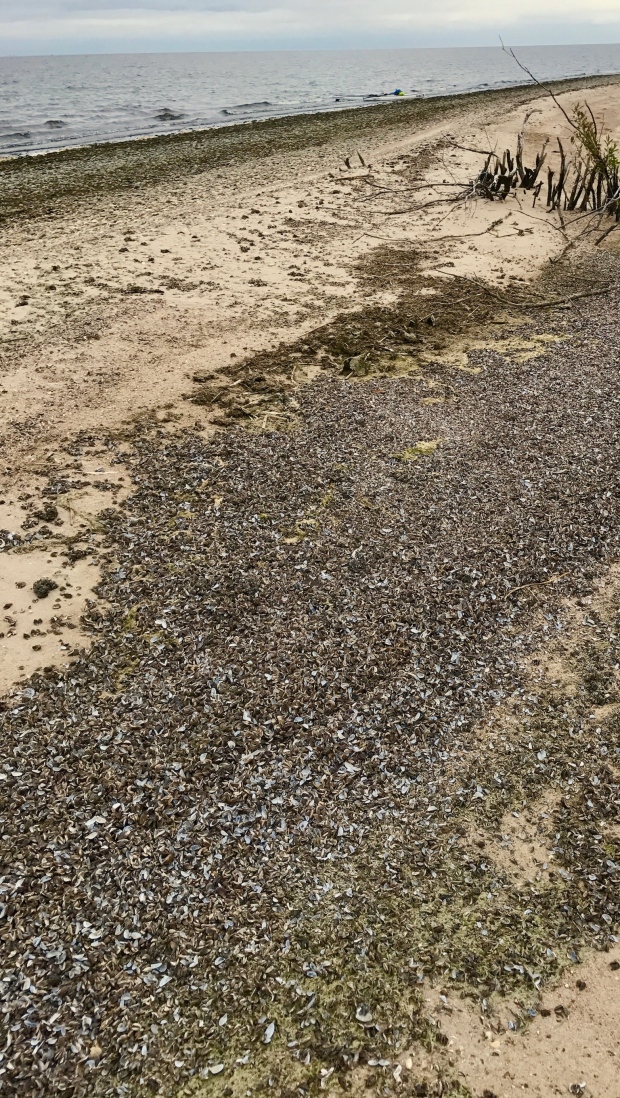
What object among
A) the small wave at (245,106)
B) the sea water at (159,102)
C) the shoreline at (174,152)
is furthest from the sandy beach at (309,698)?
the small wave at (245,106)

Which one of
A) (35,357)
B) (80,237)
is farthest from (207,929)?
(80,237)

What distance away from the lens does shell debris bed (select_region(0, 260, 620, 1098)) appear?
348cm

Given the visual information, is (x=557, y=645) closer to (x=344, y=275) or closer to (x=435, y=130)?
(x=344, y=275)

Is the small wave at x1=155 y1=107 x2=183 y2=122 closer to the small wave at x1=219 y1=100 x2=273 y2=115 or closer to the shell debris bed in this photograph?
the small wave at x1=219 y1=100 x2=273 y2=115

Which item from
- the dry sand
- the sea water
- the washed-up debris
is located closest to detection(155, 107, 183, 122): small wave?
the sea water

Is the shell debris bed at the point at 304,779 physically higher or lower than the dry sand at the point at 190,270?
lower

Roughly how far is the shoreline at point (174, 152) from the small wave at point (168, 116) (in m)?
4.61

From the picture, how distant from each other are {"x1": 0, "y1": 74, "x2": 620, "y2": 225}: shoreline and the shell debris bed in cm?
1455

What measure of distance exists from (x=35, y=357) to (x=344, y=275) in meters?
6.05

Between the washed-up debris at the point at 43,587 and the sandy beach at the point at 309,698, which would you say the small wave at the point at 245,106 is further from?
the washed-up debris at the point at 43,587

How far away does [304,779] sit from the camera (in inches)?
180

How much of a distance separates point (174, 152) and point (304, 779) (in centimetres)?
2579

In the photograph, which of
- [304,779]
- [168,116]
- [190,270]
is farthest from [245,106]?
[304,779]

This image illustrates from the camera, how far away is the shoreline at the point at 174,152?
19.1m
